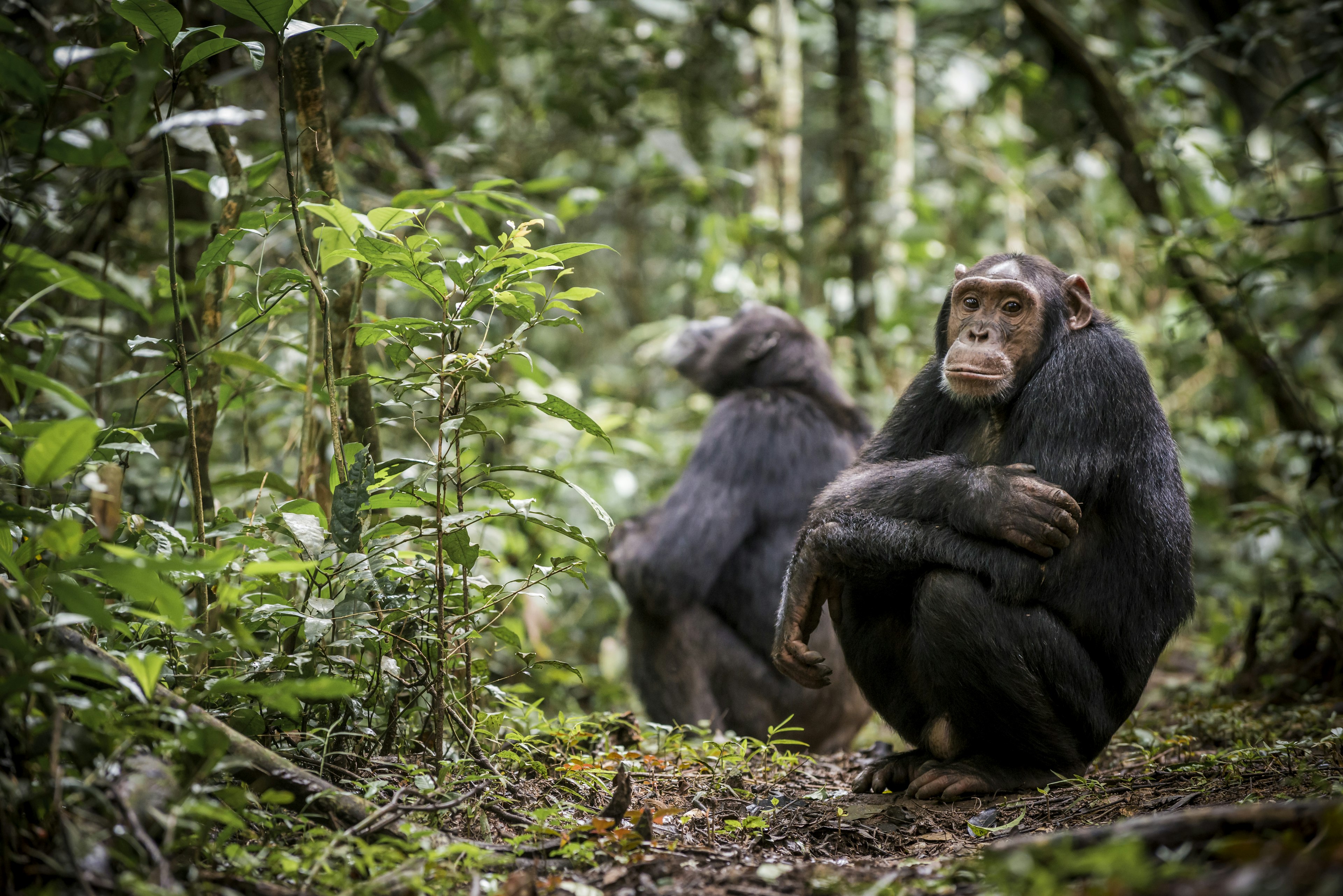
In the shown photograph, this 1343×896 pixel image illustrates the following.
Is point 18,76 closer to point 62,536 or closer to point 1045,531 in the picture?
point 62,536

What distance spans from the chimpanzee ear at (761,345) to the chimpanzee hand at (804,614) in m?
2.62

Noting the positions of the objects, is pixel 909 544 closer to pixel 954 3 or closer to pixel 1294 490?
pixel 1294 490

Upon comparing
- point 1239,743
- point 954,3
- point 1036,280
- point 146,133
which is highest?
point 954,3

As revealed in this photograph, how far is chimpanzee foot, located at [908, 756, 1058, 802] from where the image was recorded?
129 inches

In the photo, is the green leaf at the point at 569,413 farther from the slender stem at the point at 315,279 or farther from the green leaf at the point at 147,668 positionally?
the green leaf at the point at 147,668

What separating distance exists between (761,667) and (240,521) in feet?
10.2

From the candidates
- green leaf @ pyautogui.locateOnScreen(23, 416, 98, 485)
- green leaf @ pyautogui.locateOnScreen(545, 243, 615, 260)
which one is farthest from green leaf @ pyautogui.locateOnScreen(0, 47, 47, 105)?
green leaf @ pyautogui.locateOnScreen(545, 243, 615, 260)

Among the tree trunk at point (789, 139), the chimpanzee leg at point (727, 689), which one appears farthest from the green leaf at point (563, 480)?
the tree trunk at point (789, 139)

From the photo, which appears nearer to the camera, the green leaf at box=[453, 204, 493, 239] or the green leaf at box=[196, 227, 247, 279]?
the green leaf at box=[196, 227, 247, 279]

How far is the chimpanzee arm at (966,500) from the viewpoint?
123 inches

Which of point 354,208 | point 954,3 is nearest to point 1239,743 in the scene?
point 354,208

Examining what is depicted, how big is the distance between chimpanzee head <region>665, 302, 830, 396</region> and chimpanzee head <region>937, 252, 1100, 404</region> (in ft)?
7.46

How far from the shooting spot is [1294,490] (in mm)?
7906

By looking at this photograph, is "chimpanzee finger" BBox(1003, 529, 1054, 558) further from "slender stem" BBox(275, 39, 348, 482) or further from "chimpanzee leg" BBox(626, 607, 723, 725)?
"chimpanzee leg" BBox(626, 607, 723, 725)
